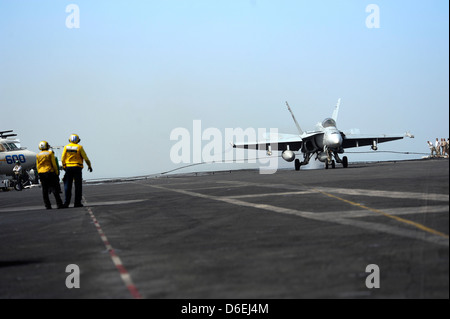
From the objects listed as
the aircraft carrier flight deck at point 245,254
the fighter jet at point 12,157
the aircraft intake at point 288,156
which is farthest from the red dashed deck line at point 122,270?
the aircraft intake at point 288,156

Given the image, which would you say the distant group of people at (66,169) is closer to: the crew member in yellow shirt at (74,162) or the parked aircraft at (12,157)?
the crew member in yellow shirt at (74,162)

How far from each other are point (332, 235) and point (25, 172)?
1644 inches

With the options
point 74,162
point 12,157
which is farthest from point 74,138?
point 12,157

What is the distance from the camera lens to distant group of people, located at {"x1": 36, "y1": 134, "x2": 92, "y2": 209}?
67.7 feet

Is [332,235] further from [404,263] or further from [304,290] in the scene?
[304,290]

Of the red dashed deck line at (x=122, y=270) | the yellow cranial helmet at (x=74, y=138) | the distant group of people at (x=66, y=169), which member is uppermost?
the yellow cranial helmet at (x=74, y=138)

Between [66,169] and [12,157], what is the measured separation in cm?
2550

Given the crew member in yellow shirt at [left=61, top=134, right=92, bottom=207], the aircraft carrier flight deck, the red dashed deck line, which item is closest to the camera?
the aircraft carrier flight deck

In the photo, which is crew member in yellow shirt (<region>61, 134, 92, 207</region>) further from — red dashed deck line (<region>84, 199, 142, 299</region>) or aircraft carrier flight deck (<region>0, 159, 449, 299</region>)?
red dashed deck line (<region>84, 199, 142, 299</region>)

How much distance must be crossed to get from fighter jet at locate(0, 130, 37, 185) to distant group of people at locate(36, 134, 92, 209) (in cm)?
2448

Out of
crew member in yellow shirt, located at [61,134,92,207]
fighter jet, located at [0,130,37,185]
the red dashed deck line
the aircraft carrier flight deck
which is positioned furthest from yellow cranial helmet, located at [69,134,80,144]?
fighter jet, located at [0,130,37,185]

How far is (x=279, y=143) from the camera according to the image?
180ft

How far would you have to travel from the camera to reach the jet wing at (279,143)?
5344 centimetres
